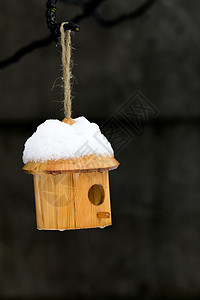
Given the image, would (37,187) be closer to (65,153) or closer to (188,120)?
(65,153)

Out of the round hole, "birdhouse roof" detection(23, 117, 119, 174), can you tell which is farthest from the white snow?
the round hole

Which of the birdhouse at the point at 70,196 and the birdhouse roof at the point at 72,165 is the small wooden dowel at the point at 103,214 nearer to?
the birdhouse at the point at 70,196

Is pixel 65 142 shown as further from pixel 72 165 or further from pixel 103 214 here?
pixel 103 214

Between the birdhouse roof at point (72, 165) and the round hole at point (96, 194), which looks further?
the round hole at point (96, 194)

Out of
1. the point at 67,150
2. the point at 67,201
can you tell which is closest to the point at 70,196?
the point at 67,201

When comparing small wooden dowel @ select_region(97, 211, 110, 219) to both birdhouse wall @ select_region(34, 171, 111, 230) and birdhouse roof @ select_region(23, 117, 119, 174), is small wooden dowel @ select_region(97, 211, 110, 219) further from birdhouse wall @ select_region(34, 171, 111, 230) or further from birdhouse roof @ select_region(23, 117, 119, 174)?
birdhouse roof @ select_region(23, 117, 119, 174)

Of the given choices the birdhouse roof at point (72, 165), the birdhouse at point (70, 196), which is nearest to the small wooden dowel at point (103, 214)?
the birdhouse at point (70, 196)

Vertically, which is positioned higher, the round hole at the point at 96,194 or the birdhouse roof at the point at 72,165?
the birdhouse roof at the point at 72,165
